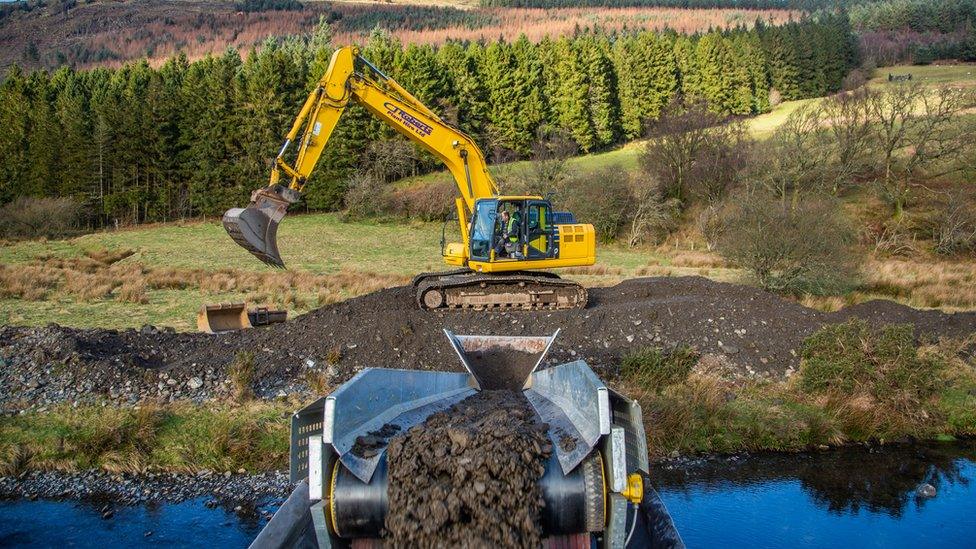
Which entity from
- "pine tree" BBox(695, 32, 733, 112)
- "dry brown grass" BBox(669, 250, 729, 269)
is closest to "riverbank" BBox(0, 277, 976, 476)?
"dry brown grass" BBox(669, 250, 729, 269)

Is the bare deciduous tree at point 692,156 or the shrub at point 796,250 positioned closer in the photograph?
the shrub at point 796,250

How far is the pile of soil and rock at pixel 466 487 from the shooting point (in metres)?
4.87

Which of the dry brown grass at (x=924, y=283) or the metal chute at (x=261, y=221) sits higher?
the metal chute at (x=261, y=221)

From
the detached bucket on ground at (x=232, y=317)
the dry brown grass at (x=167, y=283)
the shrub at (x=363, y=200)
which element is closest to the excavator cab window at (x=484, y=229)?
the detached bucket on ground at (x=232, y=317)

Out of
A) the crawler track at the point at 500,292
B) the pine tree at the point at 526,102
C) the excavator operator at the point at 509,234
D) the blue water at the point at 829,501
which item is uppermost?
the pine tree at the point at 526,102

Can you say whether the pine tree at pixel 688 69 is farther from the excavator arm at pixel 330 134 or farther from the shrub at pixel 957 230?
the excavator arm at pixel 330 134

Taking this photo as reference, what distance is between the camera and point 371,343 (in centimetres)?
1309

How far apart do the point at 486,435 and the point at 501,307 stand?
1110 cm

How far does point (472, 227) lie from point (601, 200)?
22.6 m

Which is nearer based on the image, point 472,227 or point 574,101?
point 472,227

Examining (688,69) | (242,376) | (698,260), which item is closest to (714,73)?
(688,69)

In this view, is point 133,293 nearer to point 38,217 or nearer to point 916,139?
point 38,217

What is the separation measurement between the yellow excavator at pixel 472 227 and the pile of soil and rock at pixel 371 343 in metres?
0.96

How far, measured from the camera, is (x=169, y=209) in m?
48.8
